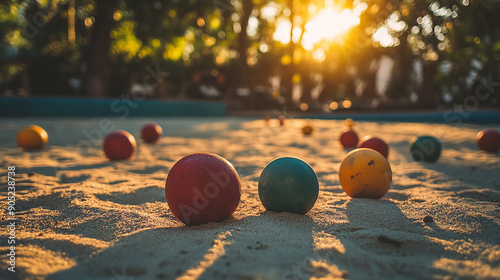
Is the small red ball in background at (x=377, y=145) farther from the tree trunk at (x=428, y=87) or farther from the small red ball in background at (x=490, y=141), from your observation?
the tree trunk at (x=428, y=87)

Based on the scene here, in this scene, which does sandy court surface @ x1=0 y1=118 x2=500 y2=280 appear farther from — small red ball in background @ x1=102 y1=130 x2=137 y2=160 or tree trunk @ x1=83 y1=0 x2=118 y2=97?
tree trunk @ x1=83 y1=0 x2=118 y2=97

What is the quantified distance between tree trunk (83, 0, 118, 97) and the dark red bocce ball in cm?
1696

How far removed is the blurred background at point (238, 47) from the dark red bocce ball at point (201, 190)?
610 centimetres

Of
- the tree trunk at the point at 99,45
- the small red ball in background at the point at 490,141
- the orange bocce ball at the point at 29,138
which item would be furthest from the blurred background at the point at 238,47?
the orange bocce ball at the point at 29,138

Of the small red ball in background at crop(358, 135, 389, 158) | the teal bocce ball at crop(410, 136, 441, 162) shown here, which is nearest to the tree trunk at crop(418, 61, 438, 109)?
the teal bocce ball at crop(410, 136, 441, 162)

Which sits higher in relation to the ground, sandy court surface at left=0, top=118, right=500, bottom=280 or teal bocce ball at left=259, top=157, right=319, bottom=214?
teal bocce ball at left=259, top=157, right=319, bottom=214

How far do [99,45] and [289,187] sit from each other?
17.6 metres

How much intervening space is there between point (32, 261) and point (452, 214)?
3040mm

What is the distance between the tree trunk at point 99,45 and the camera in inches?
667

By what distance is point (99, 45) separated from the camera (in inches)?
691

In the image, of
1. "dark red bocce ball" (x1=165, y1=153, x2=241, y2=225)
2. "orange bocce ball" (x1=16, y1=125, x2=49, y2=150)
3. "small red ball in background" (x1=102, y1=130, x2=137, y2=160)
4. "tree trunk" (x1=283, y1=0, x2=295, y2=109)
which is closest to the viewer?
"dark red bocce ball" (x1=165, y1=153, x2=241, y2=225)

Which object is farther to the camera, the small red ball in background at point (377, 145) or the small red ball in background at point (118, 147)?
the small red ball in background at point (118, 147)

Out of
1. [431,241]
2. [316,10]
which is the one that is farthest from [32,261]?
[316,10]

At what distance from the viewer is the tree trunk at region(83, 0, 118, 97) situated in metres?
16.9
